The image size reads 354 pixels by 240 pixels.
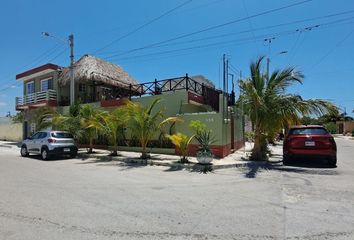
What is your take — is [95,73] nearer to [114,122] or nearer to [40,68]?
[40,68]

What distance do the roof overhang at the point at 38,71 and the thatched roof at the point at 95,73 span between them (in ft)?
3.12

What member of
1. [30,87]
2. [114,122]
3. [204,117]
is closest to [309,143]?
[204,117]

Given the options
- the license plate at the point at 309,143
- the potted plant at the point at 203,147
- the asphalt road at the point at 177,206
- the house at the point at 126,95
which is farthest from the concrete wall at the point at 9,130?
the license plate at the point at 309,143

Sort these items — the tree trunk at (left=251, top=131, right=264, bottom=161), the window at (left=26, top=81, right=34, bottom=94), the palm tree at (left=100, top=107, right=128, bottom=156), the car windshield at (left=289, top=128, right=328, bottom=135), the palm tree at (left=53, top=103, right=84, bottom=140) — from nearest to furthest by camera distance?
the car windshield at (left=289, top=128, right=328, bottom=135)
the tree trunk at (left=251, top=131, right=264, bottom=161)
the palm tree at (left=100, top=107, right=128, bottom=156)
the palm tree at (left=53, top=103, right=84, bottom=140)
the window at (left=26, top=81, right=34, bottom=94)

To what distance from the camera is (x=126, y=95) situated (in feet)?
77.7

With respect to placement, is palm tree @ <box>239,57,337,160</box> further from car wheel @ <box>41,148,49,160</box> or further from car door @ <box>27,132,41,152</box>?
car door @ <box>27,132,41,152</box>

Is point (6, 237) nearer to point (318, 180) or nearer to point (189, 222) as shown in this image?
point (189, 222)

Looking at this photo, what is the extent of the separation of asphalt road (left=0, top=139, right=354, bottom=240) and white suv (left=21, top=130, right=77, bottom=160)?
5359 mm

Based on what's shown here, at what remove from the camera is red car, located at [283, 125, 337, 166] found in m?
12.3

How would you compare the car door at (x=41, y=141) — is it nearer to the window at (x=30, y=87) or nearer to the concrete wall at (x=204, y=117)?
the concrete wall at (x=204, y=117)

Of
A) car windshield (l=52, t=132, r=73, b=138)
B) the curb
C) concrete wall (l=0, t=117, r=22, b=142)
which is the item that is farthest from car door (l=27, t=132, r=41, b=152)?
concrete wall (l=0, t=117, r=22, b=142)

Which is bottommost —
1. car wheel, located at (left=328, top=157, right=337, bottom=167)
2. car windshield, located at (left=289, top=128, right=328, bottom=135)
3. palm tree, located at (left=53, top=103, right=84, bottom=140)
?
car wheel, located at (left=328, top=157, right=337, bottom=167)

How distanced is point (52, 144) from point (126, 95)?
8.59 m

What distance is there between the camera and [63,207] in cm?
640
